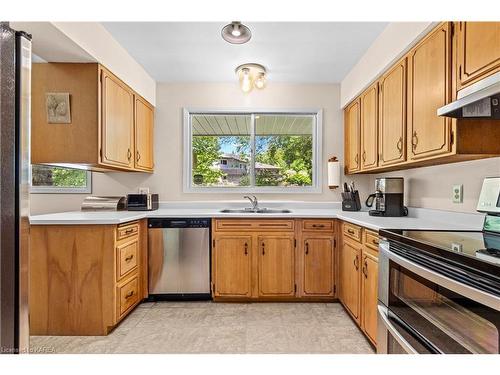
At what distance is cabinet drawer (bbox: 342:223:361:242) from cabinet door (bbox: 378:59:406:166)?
586 mm

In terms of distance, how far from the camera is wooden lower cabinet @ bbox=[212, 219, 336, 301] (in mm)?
2719

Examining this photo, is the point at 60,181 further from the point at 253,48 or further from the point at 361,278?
the point at 361,278

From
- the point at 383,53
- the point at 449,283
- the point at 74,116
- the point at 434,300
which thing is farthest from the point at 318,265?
the point at 74,116

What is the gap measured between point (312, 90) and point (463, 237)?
98.7 inches

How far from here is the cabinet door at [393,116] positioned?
6.71 ft

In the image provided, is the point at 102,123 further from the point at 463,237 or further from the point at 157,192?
the point at 463,237

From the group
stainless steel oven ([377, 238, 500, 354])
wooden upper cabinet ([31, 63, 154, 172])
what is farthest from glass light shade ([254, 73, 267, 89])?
stainless steel oven ([377, 238, 500, 354])

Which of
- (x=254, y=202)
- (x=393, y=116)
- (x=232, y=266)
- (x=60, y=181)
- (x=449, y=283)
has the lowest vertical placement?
(x=232, y=266)

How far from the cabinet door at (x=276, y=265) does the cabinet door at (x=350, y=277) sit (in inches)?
18.0

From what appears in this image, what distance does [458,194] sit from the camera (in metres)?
1.89

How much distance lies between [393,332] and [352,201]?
1.85 metres

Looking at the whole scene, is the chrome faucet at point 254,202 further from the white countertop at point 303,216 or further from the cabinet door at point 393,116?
the cabinet door at point 393,116

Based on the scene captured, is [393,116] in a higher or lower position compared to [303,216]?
higher
